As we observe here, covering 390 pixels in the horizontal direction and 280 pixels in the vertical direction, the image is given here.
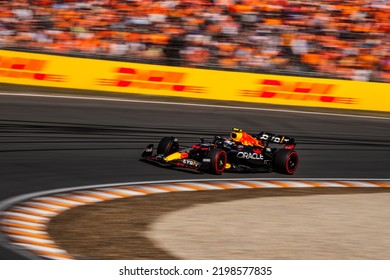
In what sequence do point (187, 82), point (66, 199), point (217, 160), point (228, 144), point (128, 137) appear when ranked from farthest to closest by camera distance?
point (187, 82) < point (128, 137) < point (228, 144) < point (217, 160) < point (66, 199)

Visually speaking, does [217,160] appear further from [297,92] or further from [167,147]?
[297,92]

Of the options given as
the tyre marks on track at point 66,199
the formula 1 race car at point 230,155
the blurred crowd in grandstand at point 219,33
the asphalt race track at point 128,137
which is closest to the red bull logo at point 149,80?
the blurred crowd in grandstand at point 219,33

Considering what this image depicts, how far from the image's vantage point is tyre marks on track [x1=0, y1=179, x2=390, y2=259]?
27.6 feet

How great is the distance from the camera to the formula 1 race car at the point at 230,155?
527 inches

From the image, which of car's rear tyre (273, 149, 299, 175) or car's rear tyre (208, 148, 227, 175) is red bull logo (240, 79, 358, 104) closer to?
car's rear tyre (273, 149, 299, 175)

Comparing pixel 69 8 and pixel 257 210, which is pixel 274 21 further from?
pixel 257 210

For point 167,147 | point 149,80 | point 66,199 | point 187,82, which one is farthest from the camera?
point 187,82

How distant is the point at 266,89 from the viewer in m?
22.4

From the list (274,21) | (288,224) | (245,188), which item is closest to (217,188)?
(245,188)

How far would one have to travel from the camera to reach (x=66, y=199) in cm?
1110

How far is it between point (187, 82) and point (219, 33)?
5.81ft

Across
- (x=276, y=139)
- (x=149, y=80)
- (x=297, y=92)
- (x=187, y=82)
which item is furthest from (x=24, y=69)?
(x=276, y=139)

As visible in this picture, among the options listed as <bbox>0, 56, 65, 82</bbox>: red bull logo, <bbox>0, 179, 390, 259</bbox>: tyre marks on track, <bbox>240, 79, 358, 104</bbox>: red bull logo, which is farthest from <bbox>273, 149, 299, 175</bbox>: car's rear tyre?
<bbox>0, 56, 65, 82</bbox>: red bull logo

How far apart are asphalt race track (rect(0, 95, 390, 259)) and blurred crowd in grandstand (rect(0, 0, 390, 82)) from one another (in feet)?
5.61
